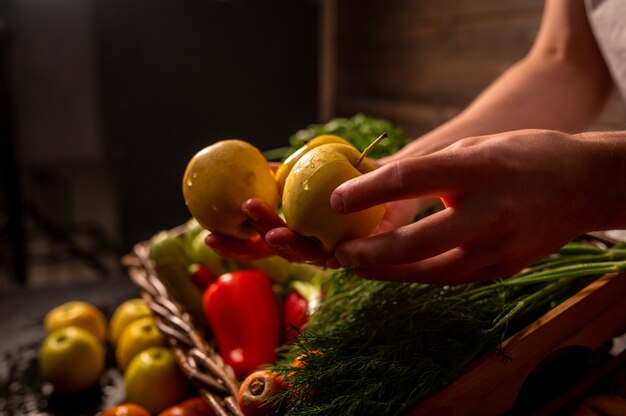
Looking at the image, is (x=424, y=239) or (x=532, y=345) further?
(x=532, y=345)

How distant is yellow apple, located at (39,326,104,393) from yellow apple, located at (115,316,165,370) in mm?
41

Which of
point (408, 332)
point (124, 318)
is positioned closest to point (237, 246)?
point (408, 332)

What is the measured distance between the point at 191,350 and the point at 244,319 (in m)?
0.14

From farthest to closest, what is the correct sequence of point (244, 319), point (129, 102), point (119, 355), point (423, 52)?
point (129, 102), point (423, 52), point (119, 355), point (244, 319)

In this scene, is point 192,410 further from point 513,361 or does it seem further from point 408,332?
point 513,361

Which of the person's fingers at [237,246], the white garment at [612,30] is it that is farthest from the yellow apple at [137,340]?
the white garment at [612,30]

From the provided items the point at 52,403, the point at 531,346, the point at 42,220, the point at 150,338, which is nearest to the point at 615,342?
the point at 531,346

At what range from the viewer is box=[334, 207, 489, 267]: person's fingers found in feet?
1.74

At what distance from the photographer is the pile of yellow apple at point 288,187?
0.60 meters

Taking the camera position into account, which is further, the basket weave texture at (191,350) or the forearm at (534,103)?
the forearm at (534,103)

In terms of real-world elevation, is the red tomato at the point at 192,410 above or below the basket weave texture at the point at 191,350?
below

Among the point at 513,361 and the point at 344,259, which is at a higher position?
the point at 344,259

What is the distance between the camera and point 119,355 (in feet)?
3.73

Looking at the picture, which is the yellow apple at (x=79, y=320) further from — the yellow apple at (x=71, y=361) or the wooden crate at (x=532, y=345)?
the wooden crate at (x=532, y=345)
